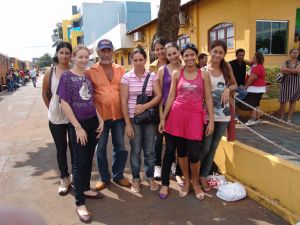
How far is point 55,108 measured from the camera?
13.2 ft

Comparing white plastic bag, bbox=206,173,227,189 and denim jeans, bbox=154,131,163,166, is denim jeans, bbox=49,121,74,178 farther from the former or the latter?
white plastic bag, bbox=206,173,227,189

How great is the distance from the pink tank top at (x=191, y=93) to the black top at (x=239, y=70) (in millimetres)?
3994

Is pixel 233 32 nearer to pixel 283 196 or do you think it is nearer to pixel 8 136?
pixel 8 136

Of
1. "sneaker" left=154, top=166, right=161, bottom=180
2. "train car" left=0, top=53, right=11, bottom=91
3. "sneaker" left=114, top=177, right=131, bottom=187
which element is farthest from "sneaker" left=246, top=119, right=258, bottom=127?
"train car" left=0, top=53, right=11, bottom=91

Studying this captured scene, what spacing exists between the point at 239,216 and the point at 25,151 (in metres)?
4.48

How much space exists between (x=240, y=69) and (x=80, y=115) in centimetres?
506

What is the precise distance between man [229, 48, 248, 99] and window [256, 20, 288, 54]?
4222 millimetres

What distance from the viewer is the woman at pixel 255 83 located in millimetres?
7441

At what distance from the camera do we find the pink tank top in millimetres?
3795

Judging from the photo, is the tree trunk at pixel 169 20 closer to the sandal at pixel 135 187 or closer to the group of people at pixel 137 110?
the group of people at pixel 137 110

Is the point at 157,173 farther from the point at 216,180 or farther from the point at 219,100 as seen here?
the point at 219,100

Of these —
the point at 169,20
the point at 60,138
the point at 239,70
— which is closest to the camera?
the point at 60,138

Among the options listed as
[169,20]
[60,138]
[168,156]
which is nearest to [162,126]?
[168,156]

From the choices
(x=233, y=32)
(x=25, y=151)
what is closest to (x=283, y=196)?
(x=25, y=151)
